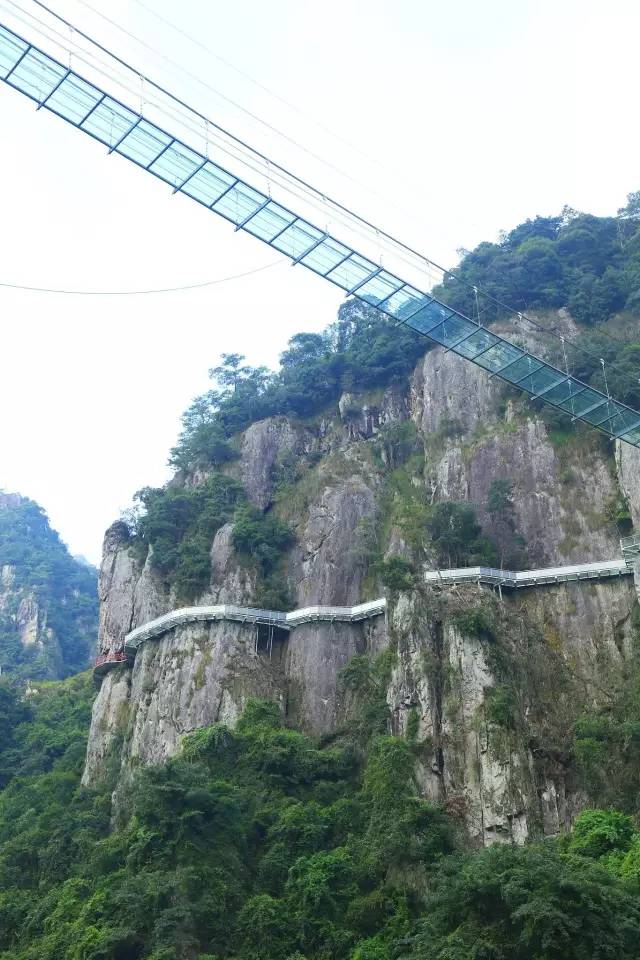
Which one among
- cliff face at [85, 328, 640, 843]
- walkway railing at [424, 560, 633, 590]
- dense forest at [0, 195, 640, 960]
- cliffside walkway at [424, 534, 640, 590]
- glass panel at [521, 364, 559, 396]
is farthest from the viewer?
walkway railing at [424, 560, 633, 590]

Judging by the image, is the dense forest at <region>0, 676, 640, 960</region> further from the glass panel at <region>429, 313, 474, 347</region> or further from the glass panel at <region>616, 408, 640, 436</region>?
the glass panel at <region>429, 313, 474, 347</region>

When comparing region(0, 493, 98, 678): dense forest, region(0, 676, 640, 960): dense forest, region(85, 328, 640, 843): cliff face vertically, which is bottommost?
region(0, 676, 640, 960): dense forest

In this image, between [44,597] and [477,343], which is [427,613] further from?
[44,597]

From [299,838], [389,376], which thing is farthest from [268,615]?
[389,376]

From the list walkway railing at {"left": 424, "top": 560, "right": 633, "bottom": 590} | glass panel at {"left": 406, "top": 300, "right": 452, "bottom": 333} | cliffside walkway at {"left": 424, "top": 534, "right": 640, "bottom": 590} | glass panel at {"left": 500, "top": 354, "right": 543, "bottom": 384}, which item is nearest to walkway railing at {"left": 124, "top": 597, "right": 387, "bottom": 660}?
walkway railing at {"left": 424, "top": 560, "right": 633, "bottom": 590}

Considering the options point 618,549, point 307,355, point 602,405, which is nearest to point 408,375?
point 307,355

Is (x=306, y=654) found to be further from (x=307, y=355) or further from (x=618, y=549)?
(x=307, y=355)

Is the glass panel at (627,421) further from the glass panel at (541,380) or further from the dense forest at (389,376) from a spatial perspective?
the dense forest at (389,376)

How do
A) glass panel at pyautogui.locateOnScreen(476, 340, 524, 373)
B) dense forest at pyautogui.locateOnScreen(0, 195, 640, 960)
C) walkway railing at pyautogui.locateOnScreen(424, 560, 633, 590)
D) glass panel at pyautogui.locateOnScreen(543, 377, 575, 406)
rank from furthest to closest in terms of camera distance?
walkway railing at pyautogui.locateOnScreen(424, 560, 633, 590)
glass panel at pyautogui.locateOnScreen(543, 377, 575, 406)
glass panel at pyautogui.locateOnScreen(476, 340, 524, 373)
dense forest at pyautogui.locateOnScreen(0, 195, 640, 960)

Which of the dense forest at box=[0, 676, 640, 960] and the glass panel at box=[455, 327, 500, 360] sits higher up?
the glass panel at box=[455, 327, 500, 360]
